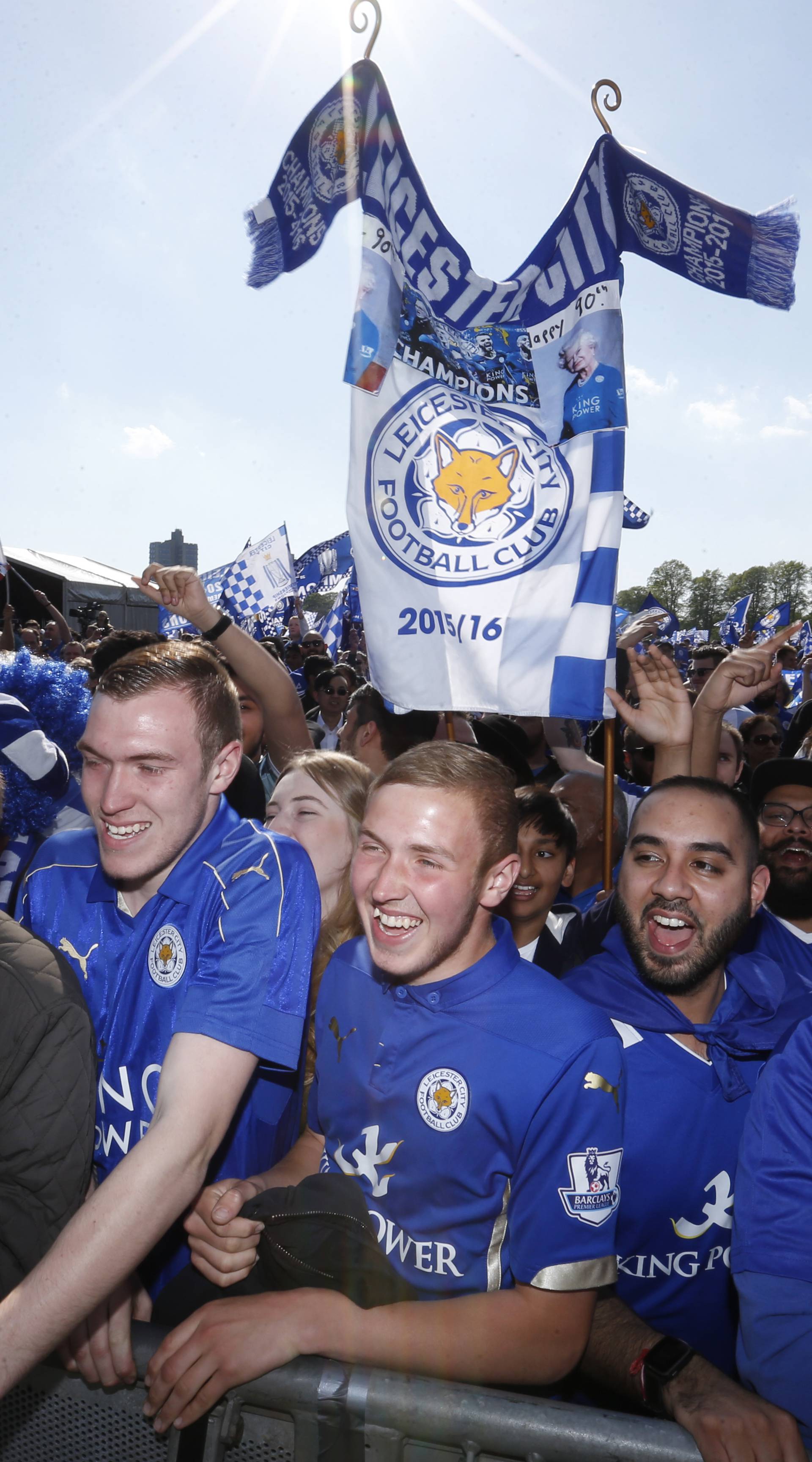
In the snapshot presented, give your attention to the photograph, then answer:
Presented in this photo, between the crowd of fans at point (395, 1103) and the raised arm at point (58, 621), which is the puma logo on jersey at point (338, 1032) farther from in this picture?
the raised arm at point (58, 621)

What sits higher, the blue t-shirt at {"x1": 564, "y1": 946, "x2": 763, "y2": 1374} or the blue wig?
the blue wig

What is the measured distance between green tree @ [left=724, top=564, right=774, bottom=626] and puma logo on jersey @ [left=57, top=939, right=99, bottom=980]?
299 feet

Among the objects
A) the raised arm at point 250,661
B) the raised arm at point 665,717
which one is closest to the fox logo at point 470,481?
the raised arm at point 665,717

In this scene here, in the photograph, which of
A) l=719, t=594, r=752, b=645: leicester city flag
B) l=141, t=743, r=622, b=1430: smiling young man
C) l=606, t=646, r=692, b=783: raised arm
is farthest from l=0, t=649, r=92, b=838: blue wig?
l=719, t=594, r=752, b=645: leicester city flag

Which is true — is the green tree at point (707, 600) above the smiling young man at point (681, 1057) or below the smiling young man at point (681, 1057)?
above

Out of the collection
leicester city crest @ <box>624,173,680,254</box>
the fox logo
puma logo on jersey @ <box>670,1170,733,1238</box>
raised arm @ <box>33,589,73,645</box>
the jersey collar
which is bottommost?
puma logo on jersey @ <box>670,1170,733,1238</box>

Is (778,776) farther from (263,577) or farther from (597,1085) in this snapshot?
(263,577)

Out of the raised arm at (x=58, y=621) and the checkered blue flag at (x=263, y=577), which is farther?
the raised arm at (x=58, y=621)

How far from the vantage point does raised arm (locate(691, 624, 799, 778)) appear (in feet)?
10.6

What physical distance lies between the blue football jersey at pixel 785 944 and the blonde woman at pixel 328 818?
4.29ft

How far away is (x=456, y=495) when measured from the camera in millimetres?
3566

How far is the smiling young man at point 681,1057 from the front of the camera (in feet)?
6.44

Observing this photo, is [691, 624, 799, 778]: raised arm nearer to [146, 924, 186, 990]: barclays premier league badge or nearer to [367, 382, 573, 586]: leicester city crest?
[367, 382, 573, 586]: leicester city crest

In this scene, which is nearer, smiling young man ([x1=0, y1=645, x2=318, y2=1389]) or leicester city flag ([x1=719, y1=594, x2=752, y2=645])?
smiling young man ([x1=0, y1=645, x2=318, y2=1389])
